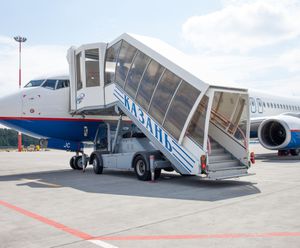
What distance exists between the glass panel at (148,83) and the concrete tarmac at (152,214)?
2771 mm

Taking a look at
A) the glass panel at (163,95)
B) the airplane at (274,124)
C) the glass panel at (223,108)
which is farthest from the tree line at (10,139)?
the glass panel at (163,95)

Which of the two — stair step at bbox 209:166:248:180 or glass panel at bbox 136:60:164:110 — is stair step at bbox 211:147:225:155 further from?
glass panel at bbox 136:60:164:110

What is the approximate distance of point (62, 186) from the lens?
11.5 meters

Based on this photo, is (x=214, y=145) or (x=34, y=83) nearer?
(x=214, y=145)

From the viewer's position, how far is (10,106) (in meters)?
14.3

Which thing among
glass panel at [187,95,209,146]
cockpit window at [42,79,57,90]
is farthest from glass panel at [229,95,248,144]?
cockpit window at [42,79,57,90]

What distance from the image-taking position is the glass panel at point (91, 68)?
14.6 metres

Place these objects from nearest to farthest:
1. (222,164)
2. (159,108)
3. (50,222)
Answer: (50,222) → (222,164) → (159,108)

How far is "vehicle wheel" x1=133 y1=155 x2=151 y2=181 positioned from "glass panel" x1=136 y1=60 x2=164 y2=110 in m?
1.85

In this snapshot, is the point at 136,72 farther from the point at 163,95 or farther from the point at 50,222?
the point at 50,222

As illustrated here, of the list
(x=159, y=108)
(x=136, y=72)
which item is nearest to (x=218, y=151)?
(x=159, y=108)

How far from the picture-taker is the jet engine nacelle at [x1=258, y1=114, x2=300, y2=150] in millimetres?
18406

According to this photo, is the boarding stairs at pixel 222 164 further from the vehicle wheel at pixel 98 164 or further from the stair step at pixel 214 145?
the vehicle wheel at pixel 98 164

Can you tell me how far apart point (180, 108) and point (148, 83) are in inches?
68.6
